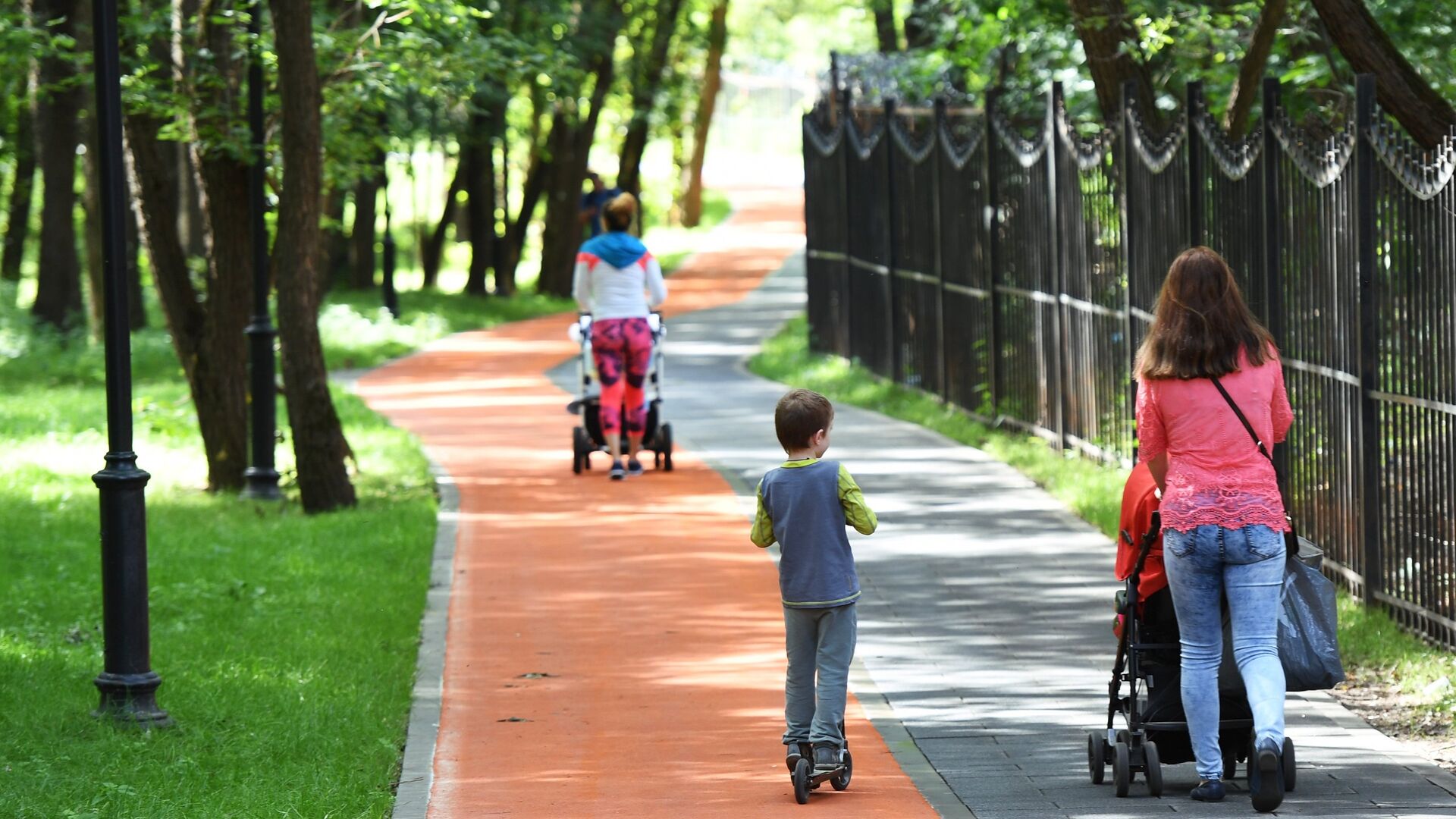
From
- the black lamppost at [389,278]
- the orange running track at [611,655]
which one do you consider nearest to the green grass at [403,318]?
the black lamppost at [389,278]

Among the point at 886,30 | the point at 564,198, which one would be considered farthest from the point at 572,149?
the point at 886,30

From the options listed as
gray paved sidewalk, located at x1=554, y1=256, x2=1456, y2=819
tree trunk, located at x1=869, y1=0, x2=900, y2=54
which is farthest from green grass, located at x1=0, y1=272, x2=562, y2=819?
tree trunk, located at x1=869, y1=0, x2=900, y2=54

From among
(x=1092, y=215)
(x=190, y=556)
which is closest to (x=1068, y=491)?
Answer: (x=1092, y=215)

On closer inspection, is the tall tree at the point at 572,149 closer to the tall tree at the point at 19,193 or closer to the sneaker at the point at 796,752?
the tall tree at the point at 19,193

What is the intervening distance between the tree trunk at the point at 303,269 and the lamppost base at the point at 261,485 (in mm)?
828

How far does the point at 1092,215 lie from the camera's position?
13.5 m

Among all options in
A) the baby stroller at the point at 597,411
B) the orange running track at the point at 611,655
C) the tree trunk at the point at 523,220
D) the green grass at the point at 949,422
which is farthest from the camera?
the tree trunk at the point at 523,220

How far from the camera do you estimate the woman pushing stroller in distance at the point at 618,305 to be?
13188 mm

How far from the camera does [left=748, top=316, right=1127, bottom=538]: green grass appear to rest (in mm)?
12069

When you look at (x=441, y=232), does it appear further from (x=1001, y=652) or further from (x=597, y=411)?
(x=1001, y=652)

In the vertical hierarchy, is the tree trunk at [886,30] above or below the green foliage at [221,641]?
above

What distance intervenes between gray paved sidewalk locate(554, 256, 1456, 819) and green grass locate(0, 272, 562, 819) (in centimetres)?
209

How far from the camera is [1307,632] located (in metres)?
6.01

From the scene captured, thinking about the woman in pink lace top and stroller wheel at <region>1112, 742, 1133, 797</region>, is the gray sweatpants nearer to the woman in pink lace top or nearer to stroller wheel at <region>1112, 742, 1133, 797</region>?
stroller wheel at <region>1112, 742, 1133, 797</region>
